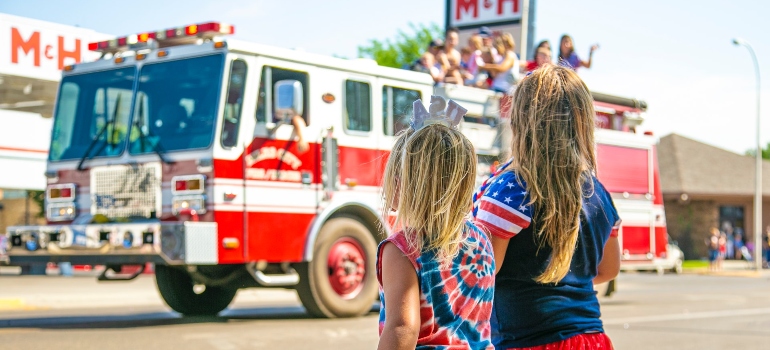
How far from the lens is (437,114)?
278cm

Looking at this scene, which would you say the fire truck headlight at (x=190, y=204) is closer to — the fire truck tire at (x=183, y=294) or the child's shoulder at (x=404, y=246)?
the fire truck tire at (x=183, y=294)

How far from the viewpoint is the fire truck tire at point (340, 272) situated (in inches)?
423

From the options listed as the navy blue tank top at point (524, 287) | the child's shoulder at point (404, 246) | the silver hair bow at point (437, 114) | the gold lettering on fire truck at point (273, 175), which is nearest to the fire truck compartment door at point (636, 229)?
the gold lettering on fire truck at point (273, 175)

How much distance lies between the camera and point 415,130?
104 inches

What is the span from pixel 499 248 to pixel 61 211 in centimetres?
866

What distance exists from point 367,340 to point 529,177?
20.1 ft

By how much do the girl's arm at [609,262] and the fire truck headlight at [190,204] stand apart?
23.1 feet

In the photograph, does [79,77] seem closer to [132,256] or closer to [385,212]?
[132,256]

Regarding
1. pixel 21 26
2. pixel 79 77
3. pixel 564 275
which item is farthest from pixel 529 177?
pixel 21 26

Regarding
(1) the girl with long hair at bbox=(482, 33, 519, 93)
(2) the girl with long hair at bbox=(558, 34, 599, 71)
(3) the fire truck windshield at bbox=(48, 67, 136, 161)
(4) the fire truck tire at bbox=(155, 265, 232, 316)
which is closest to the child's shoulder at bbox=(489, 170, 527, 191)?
(3) the fire truck windshield at bbox=(48, 67, 136, 161)

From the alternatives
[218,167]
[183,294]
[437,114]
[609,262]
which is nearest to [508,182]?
[437,114]

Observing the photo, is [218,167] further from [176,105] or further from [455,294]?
[455,294]

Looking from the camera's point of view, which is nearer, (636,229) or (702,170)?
(636,229)

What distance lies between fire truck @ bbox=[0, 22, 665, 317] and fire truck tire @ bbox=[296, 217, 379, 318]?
0.6 inches
